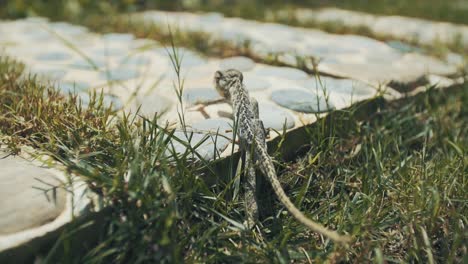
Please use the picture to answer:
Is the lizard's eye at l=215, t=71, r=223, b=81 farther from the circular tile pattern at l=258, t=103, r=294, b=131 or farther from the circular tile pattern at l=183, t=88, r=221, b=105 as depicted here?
the circular tile pattern at l=258, t=103, r=294, b=131

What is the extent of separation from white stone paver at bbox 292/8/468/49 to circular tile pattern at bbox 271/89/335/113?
9.30 ft

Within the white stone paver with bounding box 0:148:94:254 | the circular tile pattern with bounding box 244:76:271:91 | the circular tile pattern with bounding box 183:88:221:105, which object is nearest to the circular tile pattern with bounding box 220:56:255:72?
the circular tile pattern with bounding box 244:76:271:91

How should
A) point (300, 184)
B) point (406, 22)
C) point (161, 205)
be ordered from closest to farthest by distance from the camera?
1. point (161, 205)
2. point (300, 184)
3. point (406, 22)

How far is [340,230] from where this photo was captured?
2.11m

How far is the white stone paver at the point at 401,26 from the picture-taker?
5.73m

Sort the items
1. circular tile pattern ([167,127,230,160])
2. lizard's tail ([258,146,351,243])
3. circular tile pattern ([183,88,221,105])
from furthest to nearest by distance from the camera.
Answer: circular tile pattern ([183,88,221,105]) < circular tile pattern ([167,127,230,160]) < lizard's tail ([258,146,351,243])

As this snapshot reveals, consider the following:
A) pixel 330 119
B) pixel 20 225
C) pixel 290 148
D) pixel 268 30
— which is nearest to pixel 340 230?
pixel 290 148

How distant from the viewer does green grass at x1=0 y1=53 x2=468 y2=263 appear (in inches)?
74.5

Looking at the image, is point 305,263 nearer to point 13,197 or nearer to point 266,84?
point 13,197

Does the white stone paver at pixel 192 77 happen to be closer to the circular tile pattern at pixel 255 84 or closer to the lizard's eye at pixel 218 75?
the circular tile pattern at pixel 255 84

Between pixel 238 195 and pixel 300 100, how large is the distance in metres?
1.11

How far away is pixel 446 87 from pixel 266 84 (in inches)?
60.1

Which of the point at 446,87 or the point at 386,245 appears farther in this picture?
the point at 446,87

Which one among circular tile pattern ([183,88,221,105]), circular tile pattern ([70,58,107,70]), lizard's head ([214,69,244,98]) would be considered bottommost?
circular tile pattern ([183,88,221,105])
